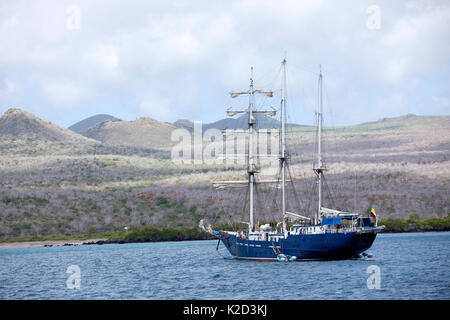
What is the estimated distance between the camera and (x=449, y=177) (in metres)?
140

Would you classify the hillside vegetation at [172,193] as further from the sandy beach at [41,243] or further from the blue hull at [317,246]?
the blue hull at [317,246]

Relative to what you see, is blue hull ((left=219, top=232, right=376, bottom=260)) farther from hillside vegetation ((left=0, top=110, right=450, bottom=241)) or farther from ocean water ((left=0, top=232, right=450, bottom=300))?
hillside vegetation ((left=0, top=110, right=450, bottom=241))

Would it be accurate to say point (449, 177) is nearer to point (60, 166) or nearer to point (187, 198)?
point (187, 198)

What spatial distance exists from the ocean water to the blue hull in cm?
125

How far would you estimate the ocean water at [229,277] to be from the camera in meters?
47.8

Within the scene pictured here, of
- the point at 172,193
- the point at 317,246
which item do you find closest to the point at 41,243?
the point at 172,193

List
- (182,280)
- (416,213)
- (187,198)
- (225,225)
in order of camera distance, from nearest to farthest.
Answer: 1. (182,280)
2. (225,225)
3. (416,213)
4. (187,198)

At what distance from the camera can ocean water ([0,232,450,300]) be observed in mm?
47844

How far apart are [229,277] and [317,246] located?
13.2 m

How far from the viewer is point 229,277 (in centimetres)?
5766

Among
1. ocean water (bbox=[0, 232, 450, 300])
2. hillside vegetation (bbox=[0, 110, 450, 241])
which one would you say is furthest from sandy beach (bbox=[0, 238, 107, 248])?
ocean water (bbox=[0, 232, 450, 300])

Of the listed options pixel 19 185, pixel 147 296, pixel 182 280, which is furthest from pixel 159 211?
pixel 147 296

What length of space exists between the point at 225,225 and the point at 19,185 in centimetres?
5042

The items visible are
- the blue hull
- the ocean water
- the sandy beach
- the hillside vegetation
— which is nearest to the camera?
the ocean water
